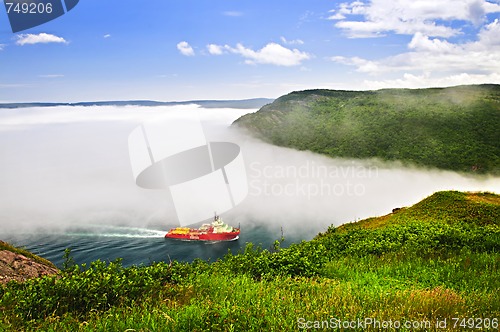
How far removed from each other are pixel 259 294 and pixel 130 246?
549ft

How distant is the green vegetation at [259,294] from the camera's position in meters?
5.49

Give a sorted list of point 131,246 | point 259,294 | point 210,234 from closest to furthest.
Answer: point 259,294
point 210,234
point 131,246

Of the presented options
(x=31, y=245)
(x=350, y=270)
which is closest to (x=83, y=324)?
(x=350, y=270)

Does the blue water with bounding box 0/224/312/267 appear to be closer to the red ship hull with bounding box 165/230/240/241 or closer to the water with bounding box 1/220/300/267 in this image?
the water with bounding box 1/220/300/267

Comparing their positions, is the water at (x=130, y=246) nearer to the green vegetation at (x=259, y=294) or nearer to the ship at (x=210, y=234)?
the ship at (x=210, y=234)

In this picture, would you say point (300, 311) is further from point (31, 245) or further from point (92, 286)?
point (31, 245)

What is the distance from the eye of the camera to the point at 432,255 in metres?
12.0

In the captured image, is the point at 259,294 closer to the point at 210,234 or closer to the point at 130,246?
the point at 210,234

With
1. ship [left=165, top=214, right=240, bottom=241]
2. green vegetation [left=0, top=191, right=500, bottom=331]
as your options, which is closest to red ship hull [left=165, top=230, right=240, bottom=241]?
ship [left=165, top=214, right=240, bottom=241]

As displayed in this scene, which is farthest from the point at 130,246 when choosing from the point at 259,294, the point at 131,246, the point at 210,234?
the point at 259,294

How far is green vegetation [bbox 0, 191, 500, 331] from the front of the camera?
5.49 meters

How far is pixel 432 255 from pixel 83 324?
34.9 ft

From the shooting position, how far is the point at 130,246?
6373 inches

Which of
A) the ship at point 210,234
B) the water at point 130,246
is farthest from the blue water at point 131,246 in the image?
the ship at point 210,234
